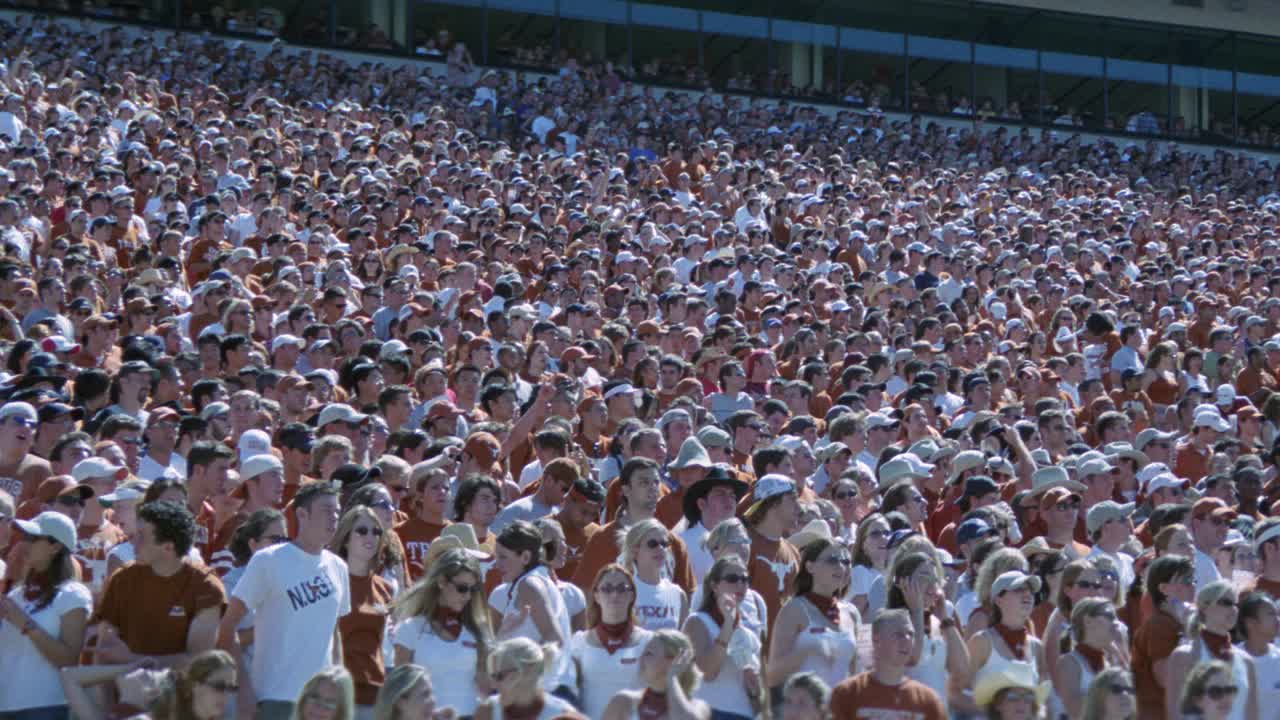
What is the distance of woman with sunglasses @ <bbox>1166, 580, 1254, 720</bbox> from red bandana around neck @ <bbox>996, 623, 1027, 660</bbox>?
2.11 feet

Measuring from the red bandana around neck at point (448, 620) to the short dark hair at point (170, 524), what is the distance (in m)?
1.05

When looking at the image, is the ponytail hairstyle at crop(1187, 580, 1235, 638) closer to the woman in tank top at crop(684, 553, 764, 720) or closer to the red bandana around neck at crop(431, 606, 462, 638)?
the woman in tank top at crop(684, 553, 764, 720)

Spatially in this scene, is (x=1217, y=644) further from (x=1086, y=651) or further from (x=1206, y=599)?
(x=1086, y=651)

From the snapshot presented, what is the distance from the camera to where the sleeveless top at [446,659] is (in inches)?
276

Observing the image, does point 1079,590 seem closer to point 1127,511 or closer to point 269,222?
point 1127,511

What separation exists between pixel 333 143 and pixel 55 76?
4.06m

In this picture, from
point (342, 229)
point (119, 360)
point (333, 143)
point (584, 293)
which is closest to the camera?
point (119, 360)

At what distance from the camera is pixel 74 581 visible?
694cm

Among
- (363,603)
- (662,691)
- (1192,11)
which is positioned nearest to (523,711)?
(662,691)

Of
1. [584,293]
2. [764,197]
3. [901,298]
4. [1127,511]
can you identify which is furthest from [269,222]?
[1127,511]

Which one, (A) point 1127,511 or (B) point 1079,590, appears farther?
(A) point 1127,511

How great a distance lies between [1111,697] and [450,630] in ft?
8.74

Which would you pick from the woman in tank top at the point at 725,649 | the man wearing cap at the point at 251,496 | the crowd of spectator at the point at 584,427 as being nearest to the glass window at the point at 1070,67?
the crowd of spectator at the point at 584,427

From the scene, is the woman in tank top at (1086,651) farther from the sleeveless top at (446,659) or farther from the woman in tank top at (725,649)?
the sleeveless top at (446,659)
